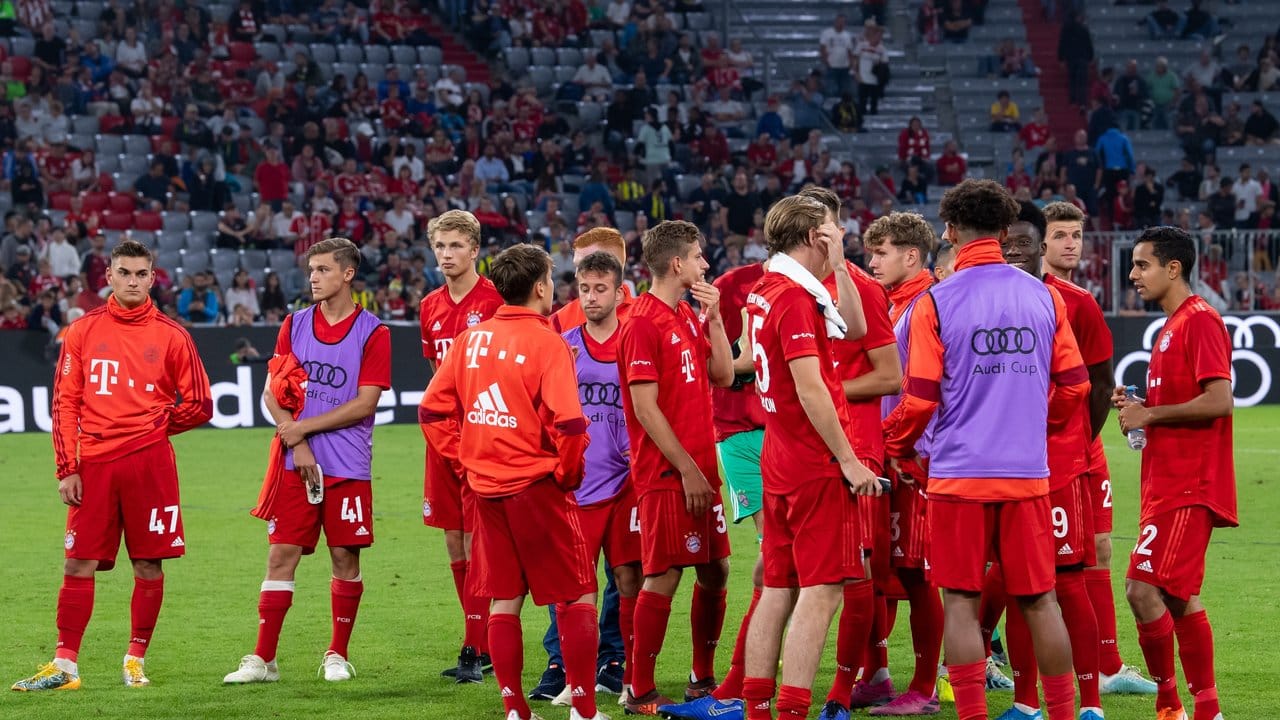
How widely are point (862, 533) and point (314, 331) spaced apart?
313cm

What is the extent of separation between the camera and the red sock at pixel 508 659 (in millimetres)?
6379

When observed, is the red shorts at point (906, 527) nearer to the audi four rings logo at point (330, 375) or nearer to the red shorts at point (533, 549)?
the red shorts at point (533, 549)

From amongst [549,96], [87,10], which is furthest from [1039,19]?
[87,10]

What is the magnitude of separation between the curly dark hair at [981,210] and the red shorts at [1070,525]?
1.04 metres

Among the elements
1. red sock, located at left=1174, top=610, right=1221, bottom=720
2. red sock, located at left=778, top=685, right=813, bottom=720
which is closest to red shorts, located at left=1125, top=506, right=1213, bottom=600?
red sock, located at left=1174, top=610, right=1221, bottom=720

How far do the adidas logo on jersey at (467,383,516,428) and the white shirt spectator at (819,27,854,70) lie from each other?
2448cm

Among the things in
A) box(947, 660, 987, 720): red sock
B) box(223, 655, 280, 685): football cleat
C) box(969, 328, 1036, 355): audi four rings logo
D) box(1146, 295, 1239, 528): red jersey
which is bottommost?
box(223, 655, 280, 685): football cleat

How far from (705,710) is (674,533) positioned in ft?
2.43

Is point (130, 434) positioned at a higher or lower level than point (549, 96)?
lower

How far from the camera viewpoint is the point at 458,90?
2745cm

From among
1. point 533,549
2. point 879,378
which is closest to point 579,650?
point 533,549

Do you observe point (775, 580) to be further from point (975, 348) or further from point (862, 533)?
point (975, 348)

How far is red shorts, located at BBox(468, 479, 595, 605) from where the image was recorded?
254 inches

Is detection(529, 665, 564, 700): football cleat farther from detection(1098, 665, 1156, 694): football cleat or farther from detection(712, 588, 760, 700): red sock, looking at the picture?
detection(1098, 665, 1156, 694): football cleat
